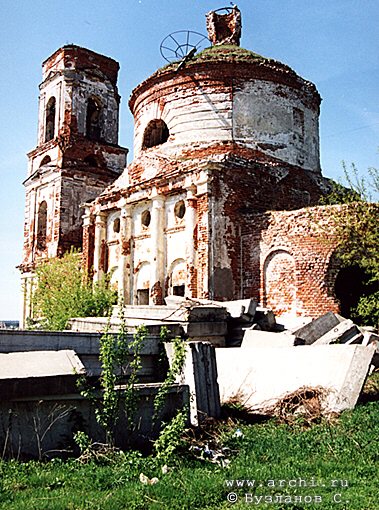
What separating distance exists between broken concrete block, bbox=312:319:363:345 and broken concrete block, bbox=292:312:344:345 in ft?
0.51

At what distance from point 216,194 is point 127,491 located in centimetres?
1115

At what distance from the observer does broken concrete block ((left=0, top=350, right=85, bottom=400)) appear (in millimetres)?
5445

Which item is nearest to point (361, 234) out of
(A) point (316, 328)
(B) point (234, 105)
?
(A) point (316, 328)

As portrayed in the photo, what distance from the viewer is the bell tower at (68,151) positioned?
23625 mm

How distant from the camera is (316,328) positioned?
1059 centimetres

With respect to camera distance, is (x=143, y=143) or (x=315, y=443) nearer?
(x=315, y=443)

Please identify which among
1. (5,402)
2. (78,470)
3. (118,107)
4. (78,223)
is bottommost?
(78,470)

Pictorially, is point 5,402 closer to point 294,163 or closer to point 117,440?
point 117,440

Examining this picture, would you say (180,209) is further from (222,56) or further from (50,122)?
(50,122)

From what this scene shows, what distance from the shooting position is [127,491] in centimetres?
429

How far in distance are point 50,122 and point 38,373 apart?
21969 mm

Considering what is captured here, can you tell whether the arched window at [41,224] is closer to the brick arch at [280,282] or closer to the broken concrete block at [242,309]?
the brick arch at [280,282]

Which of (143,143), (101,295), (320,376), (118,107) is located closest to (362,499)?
(320,376)

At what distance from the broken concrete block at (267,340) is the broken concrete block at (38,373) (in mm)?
3988
